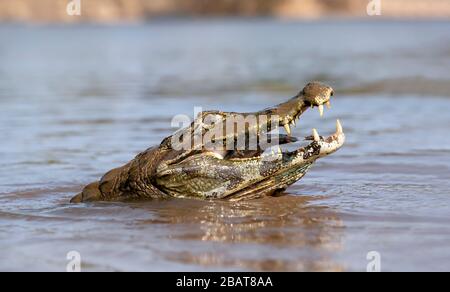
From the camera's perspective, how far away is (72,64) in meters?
27.4

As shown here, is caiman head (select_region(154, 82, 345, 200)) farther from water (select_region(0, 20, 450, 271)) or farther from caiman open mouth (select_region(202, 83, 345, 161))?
water (select_region(0, 20, 450, 271))

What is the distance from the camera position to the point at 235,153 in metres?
6.46

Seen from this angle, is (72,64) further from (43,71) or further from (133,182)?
(133,182)

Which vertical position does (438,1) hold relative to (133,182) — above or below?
above

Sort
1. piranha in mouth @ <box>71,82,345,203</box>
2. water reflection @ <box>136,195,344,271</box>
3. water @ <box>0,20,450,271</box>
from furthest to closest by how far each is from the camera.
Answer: piranha in mouth @ <box>71,82,345,203</box> < water @ <box>0,20,450,271</box> < water reflection @ <box>136,195,344,271</box>

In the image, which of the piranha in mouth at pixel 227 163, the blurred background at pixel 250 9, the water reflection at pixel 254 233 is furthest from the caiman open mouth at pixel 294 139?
the blurred background at pixel 250 9

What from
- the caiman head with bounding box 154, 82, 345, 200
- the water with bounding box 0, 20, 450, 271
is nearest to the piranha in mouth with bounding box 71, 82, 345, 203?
the caiman head with bounding box 154, 82, 345, 200

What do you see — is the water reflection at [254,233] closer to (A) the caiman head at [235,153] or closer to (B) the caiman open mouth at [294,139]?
(A) the caiman head at [235,153]

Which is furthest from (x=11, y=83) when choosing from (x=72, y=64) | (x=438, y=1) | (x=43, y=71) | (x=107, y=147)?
(x=438, y=1)

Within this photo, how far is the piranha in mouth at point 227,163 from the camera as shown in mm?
6250

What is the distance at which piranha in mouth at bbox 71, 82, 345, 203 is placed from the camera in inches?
246

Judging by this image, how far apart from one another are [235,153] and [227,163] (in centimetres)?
16

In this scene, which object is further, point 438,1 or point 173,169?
point 438,1

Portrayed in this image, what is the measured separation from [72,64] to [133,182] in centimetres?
2144
